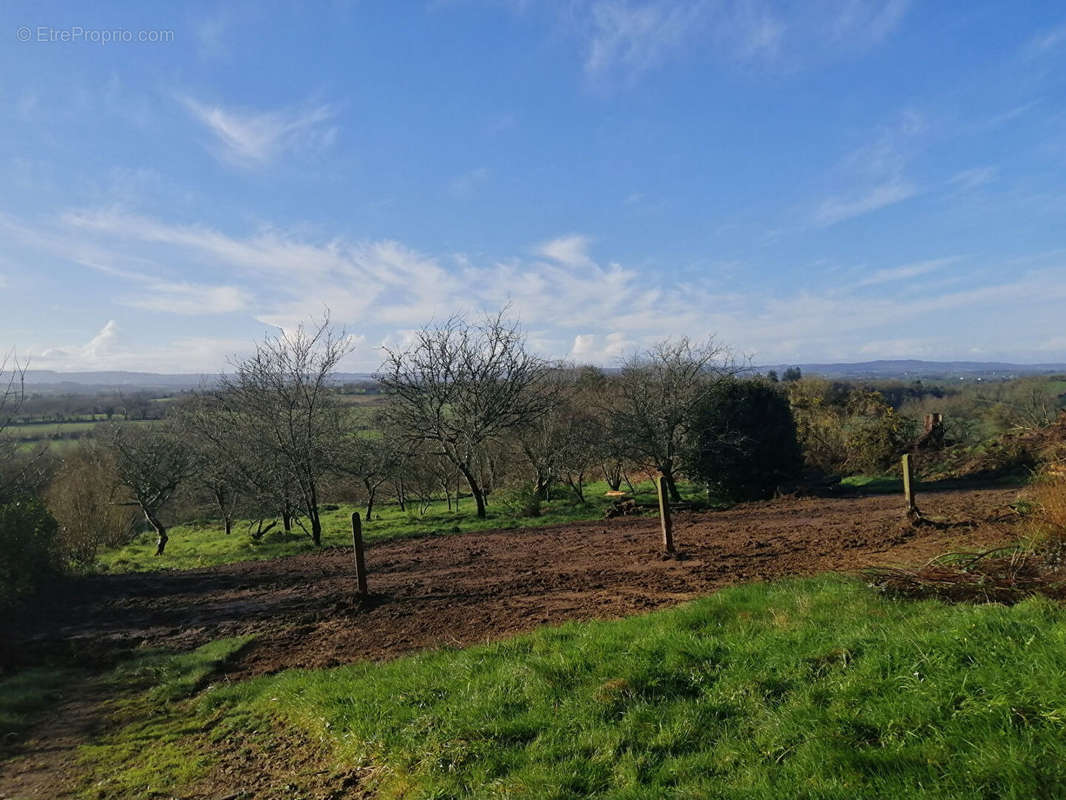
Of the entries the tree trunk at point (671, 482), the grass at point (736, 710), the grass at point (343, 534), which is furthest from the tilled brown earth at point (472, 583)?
the tree trunk at point (671, 482)

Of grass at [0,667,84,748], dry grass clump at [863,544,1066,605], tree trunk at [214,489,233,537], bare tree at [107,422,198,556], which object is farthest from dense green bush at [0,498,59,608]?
dry grass clump at [863,544,1066,605]

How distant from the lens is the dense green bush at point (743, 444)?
21688mm

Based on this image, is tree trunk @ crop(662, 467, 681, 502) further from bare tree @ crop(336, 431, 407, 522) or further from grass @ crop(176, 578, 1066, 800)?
grass @ crop(176, 578, 1066, 800)

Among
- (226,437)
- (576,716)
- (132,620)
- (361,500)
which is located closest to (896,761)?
(576,716)

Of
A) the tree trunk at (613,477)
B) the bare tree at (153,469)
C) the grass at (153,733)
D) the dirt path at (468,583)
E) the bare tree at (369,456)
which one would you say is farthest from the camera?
the tree trunk at (613,477)

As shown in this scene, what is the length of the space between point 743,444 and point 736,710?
60.3 feet

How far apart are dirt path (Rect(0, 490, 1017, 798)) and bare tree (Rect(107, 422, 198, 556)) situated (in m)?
12.3

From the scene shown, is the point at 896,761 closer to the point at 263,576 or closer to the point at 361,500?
the point at 263,576

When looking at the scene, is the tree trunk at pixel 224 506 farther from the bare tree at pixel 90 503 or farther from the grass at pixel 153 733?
the grass at pixel 153 733

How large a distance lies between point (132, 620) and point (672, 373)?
17.8 metres

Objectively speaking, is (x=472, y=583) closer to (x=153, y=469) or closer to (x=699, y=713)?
(x=699, y=713)

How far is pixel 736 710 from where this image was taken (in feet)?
14.6

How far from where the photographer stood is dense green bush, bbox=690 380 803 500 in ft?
71.2

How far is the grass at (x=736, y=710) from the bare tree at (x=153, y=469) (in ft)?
78.4
